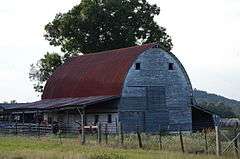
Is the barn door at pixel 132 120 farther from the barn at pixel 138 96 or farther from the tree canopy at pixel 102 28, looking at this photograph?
the tree canopy at pixel 102 28

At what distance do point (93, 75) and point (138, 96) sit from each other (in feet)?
20.3

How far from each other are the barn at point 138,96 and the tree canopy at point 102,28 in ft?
42.9

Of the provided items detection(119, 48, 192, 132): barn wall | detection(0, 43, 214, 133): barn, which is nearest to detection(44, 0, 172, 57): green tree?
detection(0, 43, 214, 133): barn

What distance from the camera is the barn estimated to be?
51000 mm

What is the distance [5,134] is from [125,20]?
26.6 meters

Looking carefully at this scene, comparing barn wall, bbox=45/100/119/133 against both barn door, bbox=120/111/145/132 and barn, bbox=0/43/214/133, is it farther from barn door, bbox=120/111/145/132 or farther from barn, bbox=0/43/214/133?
barn door, bbox=120/111/145/132

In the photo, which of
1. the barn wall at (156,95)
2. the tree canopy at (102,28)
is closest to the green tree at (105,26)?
the tree canopy at (102,28)

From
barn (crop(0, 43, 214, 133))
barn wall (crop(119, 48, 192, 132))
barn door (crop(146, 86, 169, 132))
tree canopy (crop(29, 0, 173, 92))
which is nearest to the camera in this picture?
barn (crop(0, 43, 214, 133))

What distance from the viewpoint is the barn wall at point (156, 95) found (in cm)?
5122

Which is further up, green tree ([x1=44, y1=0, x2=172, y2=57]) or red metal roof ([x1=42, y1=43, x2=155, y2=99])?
green tree ([x1=44, y1=0, x2=172, y2=57])

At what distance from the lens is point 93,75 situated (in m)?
56.0

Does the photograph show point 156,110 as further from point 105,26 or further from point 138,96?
point 105,26

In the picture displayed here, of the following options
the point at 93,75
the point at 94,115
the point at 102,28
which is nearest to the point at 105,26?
the point at 102,28

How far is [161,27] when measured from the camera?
72500mm
